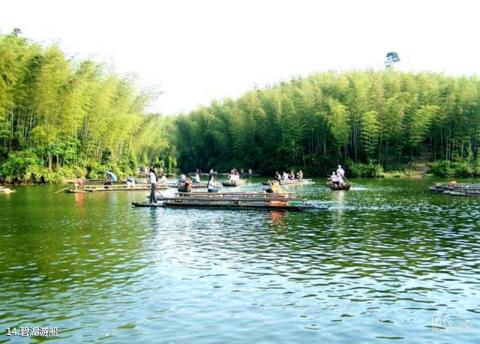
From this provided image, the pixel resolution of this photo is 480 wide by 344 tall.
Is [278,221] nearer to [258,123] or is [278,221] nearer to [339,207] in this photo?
[339,207]

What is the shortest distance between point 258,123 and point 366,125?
23818mm

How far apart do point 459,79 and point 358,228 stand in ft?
199

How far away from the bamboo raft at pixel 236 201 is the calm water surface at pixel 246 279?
3.61 meters

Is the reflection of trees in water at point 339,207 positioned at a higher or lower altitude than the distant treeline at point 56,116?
lower

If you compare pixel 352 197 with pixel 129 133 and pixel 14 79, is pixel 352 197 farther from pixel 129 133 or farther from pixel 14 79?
pixel 129 133

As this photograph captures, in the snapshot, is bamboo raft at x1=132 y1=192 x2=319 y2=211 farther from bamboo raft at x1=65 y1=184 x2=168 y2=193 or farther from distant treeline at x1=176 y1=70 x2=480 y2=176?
distant treeline at x1=176 y1=70 x2=480 y2=176

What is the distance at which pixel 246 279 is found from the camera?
42.8ft

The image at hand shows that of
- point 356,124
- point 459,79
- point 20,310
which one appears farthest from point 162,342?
point 459,79

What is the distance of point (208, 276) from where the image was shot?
1342 centimetres

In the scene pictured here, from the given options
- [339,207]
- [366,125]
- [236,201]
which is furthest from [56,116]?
[366,125]

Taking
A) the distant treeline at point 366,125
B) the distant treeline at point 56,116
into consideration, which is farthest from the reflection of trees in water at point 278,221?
the distant treeline at point 366,125

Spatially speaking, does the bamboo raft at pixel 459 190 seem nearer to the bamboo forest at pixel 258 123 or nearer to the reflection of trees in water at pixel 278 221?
the reflection of trees in water at pixel 278 221

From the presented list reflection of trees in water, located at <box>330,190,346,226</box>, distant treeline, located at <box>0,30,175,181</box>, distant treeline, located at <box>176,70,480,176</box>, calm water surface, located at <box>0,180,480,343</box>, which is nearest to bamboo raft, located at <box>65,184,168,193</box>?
distant treeline, located at <box>0,30,175,181</box>

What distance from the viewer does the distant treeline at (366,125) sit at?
226 feet
